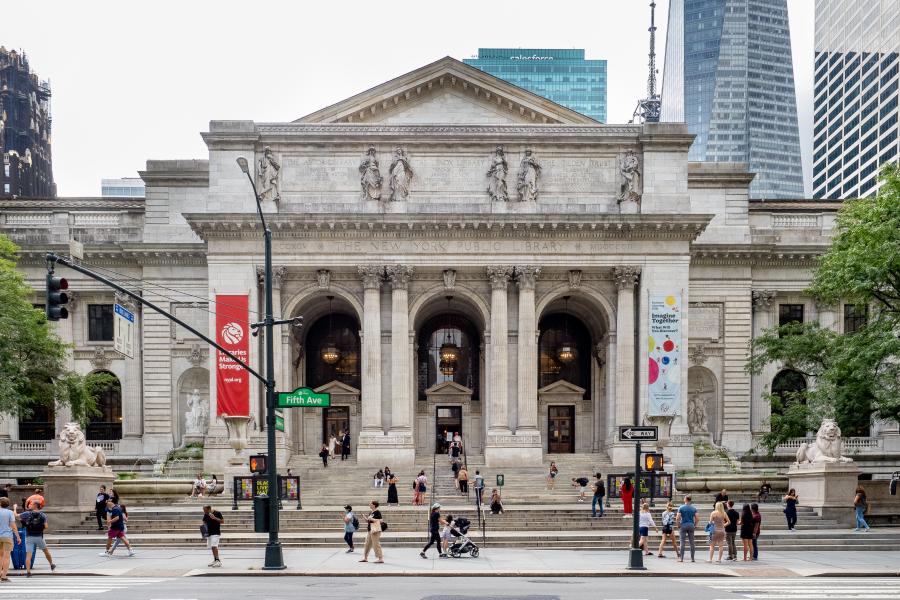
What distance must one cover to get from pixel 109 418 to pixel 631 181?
33596 mm

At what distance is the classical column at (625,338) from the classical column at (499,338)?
543 centimetres

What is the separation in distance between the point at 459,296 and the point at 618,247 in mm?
8924

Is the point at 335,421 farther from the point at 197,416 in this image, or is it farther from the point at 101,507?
the point at 101,507

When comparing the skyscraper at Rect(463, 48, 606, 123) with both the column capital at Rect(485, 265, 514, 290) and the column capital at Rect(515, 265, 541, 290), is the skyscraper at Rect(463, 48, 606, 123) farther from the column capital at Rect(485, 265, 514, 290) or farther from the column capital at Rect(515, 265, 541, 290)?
the column capital at Rect(485, 265, 514, 290)

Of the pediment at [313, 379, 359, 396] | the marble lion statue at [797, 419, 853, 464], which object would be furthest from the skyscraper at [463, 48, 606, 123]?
the marble lion statue at [797, 419, 853, 464]

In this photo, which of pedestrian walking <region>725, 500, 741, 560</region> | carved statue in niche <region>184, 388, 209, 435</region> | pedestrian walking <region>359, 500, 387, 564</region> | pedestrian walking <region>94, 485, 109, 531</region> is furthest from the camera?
carved statue in niche <region>184, 388, 209, 435</region>

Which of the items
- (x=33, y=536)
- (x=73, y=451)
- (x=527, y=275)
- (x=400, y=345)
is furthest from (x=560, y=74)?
(x=33, y=536)

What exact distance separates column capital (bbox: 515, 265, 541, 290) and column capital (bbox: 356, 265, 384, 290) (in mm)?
7210

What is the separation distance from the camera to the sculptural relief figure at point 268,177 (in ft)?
176

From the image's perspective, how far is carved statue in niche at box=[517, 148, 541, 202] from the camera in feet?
177

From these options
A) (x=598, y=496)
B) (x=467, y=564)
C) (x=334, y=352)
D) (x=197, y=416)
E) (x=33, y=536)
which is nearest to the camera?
(x=33, y=536)

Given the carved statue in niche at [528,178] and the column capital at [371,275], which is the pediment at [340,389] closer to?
the column capital at [371,275]

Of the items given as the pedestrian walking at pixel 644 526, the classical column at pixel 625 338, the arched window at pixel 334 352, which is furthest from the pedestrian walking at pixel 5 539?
the arched window at pixel 334 352

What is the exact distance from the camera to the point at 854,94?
488ft
